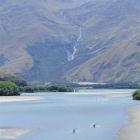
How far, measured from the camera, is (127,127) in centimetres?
6347

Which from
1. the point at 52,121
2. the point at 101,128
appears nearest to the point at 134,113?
the point at 52,121

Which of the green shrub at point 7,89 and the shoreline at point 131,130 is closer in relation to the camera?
the shoreline at point 131,130

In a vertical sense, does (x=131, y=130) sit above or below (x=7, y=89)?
below

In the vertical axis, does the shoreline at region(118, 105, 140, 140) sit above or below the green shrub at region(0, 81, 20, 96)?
below

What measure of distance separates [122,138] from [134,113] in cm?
3096

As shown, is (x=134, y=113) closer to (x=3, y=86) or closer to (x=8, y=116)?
(x=8, y=116)

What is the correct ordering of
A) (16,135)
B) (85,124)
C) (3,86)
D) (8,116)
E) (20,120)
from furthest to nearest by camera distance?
(3,86), (8,116), (20,120), (85,124), (16,135)

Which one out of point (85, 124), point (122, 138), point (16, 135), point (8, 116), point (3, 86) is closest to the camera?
point (122, 138)

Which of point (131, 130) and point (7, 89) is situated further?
point (7, 89)

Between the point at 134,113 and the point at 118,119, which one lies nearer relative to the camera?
the point at 118,119

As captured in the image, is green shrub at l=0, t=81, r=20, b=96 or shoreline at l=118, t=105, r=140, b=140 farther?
green shrub at l=0, t=81, r=20, b=96

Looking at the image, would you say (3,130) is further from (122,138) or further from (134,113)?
(134,113)

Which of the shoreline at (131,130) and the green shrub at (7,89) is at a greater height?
the green shrub at (7,89)

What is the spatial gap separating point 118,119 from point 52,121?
28.4 ft
